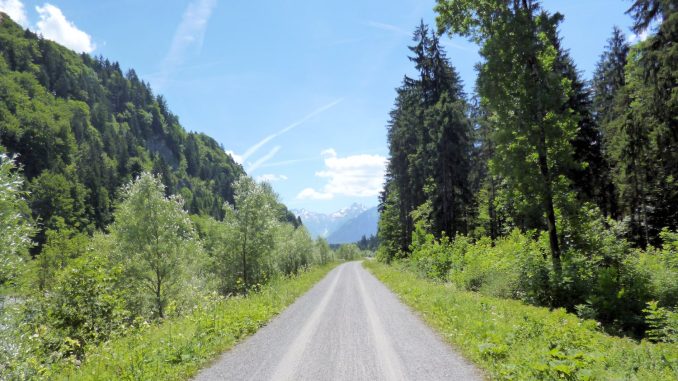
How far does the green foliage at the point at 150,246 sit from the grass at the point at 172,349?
1310 cm

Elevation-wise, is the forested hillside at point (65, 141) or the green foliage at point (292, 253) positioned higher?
the forested hillside at point (65, 141)

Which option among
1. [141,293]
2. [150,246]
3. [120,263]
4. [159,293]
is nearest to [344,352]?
[120,263]

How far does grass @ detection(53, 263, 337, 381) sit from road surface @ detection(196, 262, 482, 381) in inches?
16.7

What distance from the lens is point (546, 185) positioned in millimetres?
15016

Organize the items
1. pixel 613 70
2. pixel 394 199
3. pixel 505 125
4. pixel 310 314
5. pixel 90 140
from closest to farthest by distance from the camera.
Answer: pixel 310 314 → pixel 505 125 → pixel 613 70 → pixel 394 199 → pixel 90 140

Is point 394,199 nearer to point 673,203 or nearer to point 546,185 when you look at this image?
point 673,203

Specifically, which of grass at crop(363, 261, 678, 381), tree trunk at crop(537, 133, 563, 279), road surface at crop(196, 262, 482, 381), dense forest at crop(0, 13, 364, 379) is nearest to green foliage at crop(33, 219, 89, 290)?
dense forest at crop(0, 13, 364, 379)

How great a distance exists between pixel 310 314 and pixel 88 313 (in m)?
7.77

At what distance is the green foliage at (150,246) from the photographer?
24078mm

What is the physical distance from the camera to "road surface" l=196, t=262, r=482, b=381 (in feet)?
24.0

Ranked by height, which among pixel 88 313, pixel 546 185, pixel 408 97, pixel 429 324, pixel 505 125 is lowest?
pixel 429 324

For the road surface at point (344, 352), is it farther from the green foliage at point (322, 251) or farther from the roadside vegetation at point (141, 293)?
the green foliage at point (322, 251)

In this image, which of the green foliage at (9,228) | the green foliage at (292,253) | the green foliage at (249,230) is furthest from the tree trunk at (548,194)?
the green foliage at (292,253)

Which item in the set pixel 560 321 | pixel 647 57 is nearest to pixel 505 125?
pixel 647 57
